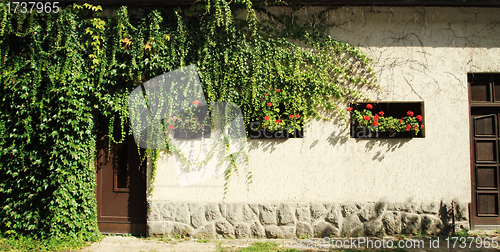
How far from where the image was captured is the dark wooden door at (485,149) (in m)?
4.84

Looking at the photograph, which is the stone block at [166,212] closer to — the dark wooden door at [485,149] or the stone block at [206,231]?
the stone block at [206,231]

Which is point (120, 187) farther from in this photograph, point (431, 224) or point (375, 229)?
point (431, 224)

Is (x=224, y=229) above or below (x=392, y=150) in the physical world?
below

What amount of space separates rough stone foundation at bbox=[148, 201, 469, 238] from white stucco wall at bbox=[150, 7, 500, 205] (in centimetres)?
13

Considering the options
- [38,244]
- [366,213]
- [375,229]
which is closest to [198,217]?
[38,244]

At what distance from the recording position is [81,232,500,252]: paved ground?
13.8 feet

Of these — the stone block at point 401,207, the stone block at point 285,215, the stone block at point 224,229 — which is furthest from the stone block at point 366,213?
the stone block at point 224,229

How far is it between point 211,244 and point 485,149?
503 centimetres

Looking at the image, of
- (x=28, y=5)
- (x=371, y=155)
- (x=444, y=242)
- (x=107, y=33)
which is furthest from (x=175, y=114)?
(x=444, y=242)

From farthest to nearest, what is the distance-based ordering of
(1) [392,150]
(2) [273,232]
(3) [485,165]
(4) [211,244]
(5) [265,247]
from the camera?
(3) [485,165]
(1) [392,150]
(2) [273,232]
(4) [211,244]
(5) [265,247]

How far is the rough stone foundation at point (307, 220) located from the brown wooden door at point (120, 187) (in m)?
0.54

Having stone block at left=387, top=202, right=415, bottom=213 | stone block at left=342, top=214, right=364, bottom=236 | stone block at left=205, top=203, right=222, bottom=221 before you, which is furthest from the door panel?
stone block at left=205, top=203, right=222, bottom=221

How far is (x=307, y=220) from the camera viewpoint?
15.1 feet

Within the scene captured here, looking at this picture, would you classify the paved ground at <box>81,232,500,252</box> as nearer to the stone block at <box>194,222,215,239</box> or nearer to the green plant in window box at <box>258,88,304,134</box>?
the stone block at <box>194,222,215,239</box>
